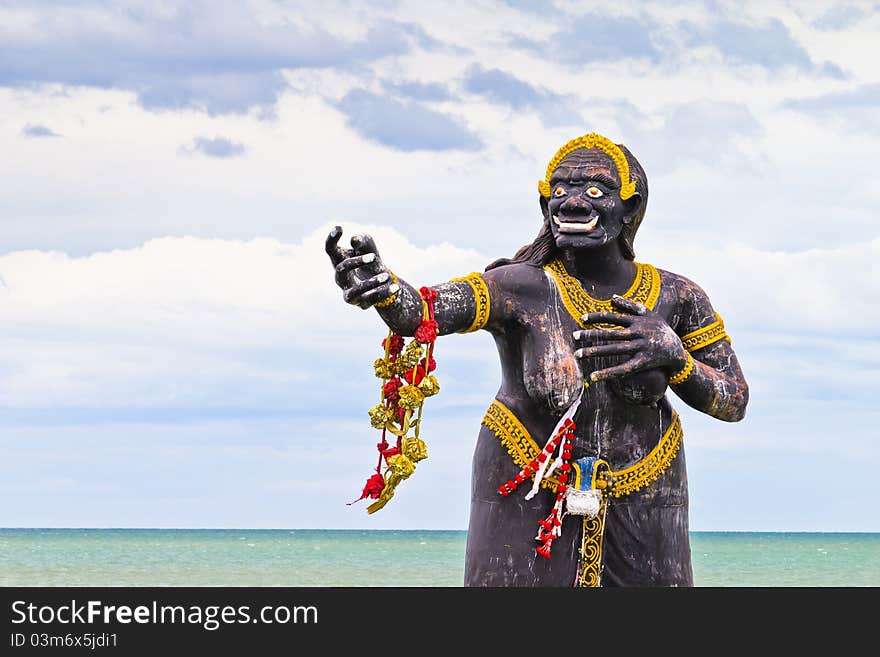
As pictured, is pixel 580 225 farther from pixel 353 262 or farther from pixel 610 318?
pixel 353 262

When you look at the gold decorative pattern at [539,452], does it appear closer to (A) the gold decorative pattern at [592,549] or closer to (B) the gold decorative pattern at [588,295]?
(A) the gold decorative pattern at [592,549]

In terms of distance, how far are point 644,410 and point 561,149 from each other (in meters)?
1.44

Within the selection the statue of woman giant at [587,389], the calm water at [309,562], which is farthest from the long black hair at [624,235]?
the calm water at [309,562]

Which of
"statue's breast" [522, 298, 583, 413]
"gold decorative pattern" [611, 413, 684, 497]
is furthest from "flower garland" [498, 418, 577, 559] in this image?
"gold decorative pattern" [611, 413, 684, 497]

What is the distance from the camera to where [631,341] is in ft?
24.7

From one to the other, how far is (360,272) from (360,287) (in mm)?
95

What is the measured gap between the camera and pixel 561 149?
322 inches

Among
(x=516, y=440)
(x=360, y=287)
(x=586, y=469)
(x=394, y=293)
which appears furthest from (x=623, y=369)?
(x=360, y=287)

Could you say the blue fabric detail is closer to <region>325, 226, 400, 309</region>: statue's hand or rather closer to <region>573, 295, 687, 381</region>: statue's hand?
<region>573, 295, 687, 381</region>: statue's hand

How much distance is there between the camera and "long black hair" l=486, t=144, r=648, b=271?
26.6ft

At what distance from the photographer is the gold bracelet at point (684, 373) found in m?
7.75
